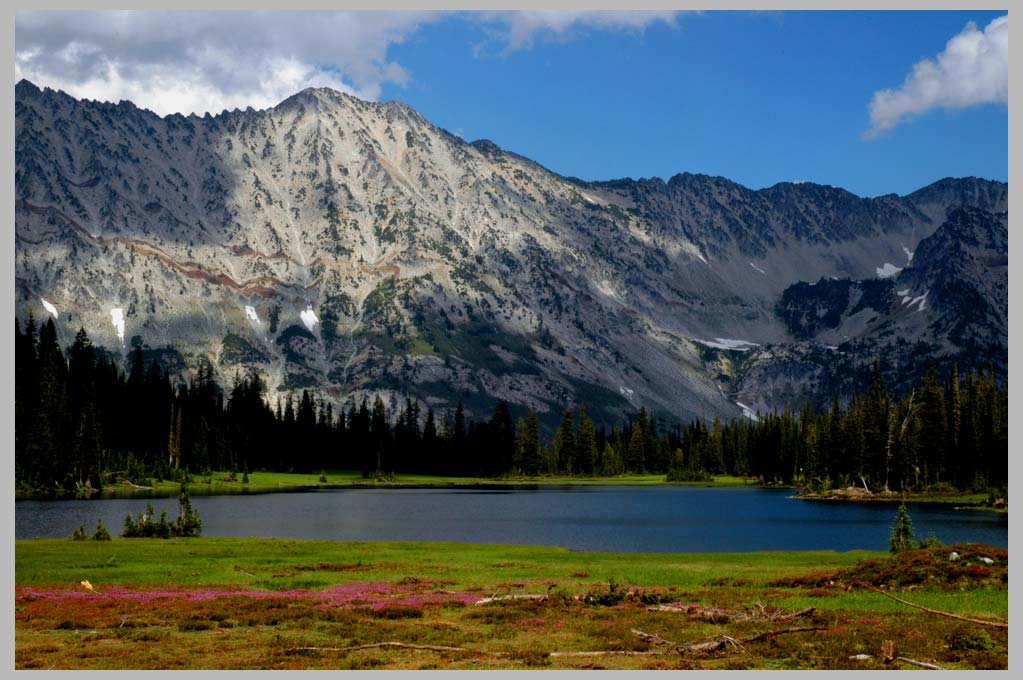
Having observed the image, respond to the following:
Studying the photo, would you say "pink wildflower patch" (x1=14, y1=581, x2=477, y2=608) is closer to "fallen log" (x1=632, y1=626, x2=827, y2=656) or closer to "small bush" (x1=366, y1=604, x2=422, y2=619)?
"small bush" (x1=366, y1=604, x2=422, y2=619)

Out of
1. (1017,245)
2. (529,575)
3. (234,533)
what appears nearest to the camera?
(1017,245)

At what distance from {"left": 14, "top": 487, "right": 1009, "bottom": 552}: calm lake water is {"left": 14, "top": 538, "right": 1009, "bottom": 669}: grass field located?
3008cm

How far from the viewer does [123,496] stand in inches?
6009

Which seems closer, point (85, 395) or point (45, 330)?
point (85, 395)

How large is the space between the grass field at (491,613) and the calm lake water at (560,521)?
30.1 m

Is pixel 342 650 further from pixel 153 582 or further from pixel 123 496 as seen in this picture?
pixel 123 496

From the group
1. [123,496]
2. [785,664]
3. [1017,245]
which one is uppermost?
[1017,245]

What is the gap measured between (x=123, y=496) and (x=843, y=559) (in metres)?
116

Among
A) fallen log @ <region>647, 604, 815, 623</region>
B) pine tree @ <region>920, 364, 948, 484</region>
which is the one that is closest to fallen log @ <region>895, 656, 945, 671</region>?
fallen log @ <region>647, 604, 815, 623</region>

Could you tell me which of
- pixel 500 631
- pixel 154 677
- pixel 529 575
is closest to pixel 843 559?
pixel 529 575

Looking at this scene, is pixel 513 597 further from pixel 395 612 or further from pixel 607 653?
pixel 607 653

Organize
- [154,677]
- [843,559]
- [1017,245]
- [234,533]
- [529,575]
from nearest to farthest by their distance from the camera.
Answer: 1. [154,677]
2. [1017,245]
3. [529,575]
4. [843,559]
5. [234,533]

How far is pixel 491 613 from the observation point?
4044 centimetres

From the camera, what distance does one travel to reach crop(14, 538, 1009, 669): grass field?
32.1 metres
